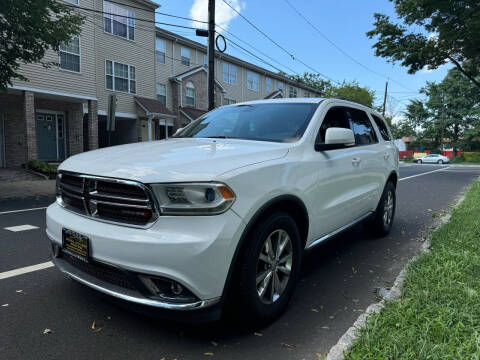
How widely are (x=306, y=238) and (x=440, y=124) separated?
57.7 metres

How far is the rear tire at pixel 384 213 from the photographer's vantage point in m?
5.19

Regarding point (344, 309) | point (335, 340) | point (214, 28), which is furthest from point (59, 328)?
point (214, 28)

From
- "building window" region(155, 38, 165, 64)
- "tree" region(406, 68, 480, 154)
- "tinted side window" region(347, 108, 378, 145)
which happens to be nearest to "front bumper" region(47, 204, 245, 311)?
"tinted side window" region(347, 108, 378, 145)

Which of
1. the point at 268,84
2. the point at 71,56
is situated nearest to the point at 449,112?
the point at 268,84

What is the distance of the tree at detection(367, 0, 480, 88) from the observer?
16.2m

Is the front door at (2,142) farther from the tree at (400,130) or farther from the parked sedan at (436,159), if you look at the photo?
the tree at (400,130)

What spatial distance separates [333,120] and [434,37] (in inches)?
798

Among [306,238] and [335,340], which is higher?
[306,238]

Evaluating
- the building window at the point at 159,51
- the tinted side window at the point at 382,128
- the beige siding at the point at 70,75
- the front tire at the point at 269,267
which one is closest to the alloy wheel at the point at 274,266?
the front tire at the point at 269,267

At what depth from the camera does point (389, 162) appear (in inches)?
212

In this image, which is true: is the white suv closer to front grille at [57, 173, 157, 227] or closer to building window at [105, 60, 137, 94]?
front grille at [57, 173, 157, 227]

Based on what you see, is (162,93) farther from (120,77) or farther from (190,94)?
(120,77)

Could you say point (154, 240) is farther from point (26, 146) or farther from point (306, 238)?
point (26, 146)

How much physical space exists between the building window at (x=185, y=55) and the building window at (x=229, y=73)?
4121mm
